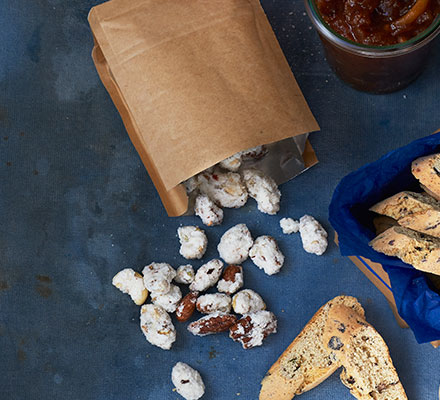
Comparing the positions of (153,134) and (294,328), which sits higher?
(153,134)

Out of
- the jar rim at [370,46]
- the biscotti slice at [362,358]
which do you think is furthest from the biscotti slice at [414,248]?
the jar rim at [370,46]

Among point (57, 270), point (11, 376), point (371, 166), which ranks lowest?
point (11, 376)

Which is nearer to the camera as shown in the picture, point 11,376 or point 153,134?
point 153,134

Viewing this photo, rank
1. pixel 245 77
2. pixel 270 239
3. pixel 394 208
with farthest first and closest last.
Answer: pixel 270 239 → pixel 245 77 → pixel 394 208

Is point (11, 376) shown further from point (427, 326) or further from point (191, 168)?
point (427, 326)

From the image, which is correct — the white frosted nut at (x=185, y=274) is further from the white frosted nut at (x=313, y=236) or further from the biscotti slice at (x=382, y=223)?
the biscotti slice at (x=382, y=223)

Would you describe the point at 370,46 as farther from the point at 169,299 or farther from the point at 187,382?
the point at 187,382

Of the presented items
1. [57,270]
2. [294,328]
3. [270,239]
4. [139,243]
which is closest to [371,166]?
[270,239]

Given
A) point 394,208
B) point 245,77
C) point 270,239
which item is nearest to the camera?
point 394,208
